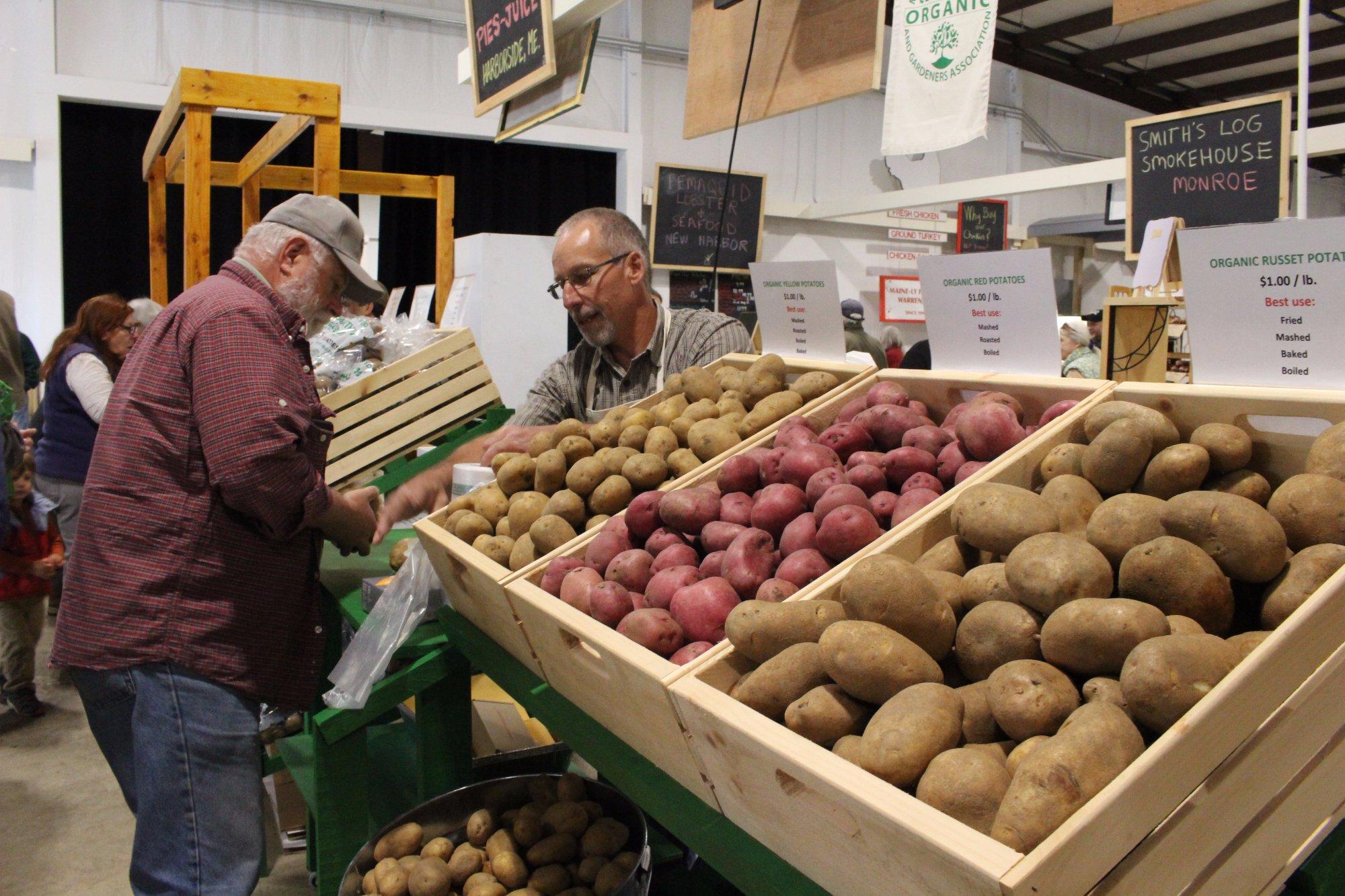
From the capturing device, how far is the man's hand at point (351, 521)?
1.97 metres

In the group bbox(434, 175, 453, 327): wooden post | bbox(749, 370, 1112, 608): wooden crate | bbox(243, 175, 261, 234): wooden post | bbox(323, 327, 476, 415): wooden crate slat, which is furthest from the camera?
bbox(434, 175, 453, 327): wooden post

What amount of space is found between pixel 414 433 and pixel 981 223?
6.51 metres

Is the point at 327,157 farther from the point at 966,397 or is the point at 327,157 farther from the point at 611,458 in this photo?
the point at 966,397

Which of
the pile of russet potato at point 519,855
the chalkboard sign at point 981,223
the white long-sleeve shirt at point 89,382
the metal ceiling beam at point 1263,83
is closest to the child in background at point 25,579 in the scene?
the white long-sleeve shirt at point 89,382

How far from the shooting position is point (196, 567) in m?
1.81

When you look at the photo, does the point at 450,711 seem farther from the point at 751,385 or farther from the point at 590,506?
the point at 751,385

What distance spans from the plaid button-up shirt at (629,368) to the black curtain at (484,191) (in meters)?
5.17

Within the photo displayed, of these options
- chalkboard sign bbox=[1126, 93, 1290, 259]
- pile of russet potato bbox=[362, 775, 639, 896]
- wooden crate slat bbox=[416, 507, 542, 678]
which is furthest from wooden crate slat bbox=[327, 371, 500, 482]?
chalkboard sign bbox=[1126, 93, 1290, 259]

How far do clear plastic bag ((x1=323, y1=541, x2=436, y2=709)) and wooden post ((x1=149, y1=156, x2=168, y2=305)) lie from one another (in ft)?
11.7

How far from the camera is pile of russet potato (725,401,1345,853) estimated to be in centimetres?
77

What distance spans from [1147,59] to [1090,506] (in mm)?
10847

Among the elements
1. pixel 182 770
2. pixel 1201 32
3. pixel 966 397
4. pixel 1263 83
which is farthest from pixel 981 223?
pixel 182 770

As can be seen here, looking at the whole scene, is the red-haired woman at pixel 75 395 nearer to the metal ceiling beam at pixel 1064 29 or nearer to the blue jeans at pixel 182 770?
the blue jeans at pixel 182 770

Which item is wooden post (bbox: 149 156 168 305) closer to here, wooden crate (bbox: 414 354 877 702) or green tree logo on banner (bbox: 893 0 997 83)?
wooden crate (bbox: 414 354 877 702)
